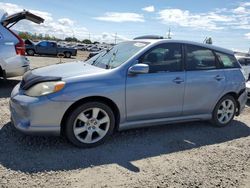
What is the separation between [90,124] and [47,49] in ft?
87.5

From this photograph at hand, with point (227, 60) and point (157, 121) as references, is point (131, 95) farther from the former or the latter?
point (227, 60)

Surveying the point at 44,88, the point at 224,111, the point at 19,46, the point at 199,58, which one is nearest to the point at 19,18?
the point at 19,46

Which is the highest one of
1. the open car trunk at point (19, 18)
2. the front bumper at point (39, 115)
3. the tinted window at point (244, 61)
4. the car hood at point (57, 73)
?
the open car trunk at point (19, 18)

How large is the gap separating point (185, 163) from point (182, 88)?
54.3 inches

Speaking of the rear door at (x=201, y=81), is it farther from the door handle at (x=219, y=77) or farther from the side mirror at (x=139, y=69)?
the side mirror at (x=139, y=69)

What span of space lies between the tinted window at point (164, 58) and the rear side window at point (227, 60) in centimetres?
102

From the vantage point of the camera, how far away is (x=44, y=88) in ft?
13.1

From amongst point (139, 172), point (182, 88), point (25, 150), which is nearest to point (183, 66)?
point (182, 88)

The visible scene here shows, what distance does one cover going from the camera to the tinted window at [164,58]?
183 inches

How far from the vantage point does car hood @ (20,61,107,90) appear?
4.08 metres

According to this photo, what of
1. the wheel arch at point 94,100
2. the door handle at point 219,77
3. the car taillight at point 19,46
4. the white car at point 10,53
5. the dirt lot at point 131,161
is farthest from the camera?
the car taillight at point 19,46

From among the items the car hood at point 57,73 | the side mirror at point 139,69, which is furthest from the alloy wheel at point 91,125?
the side mirror at point 139,69

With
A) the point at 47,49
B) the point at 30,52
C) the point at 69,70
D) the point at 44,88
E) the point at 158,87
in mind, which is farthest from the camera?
the point at 47,49

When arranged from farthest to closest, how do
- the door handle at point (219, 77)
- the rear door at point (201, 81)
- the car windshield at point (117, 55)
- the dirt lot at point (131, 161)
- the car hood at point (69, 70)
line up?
the door handle at point (219, 77) < the rear door at point (201, 81) < the car windshield at point (117, 55) < the car hood at point (69, 70) < the dirt lot at point (131, 161)
